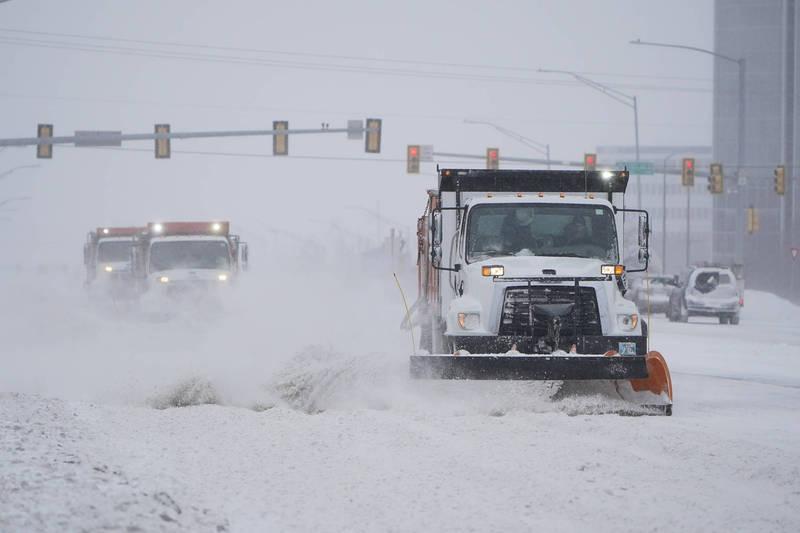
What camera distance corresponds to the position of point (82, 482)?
7.99 m

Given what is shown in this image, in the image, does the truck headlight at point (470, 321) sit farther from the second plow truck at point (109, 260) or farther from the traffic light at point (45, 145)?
the second plow truck at point (109, 260)

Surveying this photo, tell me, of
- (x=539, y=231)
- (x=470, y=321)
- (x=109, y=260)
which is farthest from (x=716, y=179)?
(x=470, y=321)

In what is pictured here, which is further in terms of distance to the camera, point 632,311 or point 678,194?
point 678,194

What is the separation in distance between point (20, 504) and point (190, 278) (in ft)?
77.6

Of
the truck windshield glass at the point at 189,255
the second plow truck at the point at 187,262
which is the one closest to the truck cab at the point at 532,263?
the second plow truck at the point at 187,262

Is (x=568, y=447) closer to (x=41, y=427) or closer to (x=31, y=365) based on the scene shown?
(x=41, y=427)

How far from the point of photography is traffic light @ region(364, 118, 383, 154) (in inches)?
1481

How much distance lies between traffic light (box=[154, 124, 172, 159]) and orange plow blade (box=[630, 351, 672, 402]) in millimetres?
26476

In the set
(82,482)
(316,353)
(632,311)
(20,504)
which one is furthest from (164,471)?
(316,353)

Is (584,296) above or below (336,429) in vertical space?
above

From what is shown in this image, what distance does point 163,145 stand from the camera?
37.9m

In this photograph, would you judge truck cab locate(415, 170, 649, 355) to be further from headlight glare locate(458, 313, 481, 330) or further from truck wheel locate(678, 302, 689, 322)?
truck wheel locate(678, 302, 689, 322)

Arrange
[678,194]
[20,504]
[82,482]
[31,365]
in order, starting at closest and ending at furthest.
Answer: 1. [20,504]
2. [82,482]
3. [31,365]
4. [678,194]

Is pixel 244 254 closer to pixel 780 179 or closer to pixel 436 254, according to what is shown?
pixel 436 254
